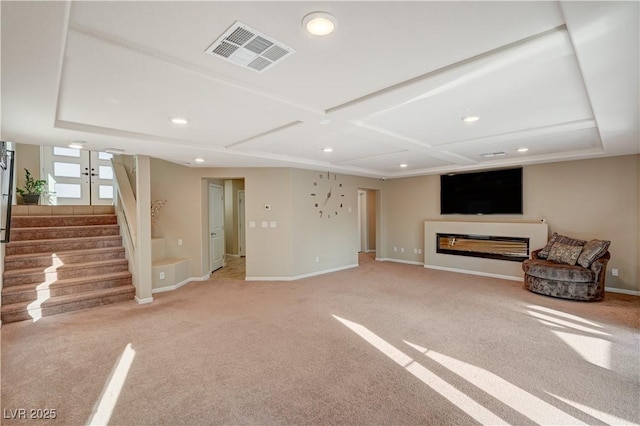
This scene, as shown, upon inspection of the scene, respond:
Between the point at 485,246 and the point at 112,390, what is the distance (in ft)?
22.2

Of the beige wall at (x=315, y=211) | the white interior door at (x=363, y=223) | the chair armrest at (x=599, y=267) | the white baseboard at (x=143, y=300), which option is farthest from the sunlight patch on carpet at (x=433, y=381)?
the white interior door at (x=363, y=223)

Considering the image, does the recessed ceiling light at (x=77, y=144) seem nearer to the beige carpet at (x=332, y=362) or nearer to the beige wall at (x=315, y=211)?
the beige wall at (x=315, y=211)

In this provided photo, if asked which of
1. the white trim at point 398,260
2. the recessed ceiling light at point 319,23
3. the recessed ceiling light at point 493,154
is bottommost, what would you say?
the white trim at point 398,260

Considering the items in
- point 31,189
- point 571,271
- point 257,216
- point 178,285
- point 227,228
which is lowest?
point 178,285

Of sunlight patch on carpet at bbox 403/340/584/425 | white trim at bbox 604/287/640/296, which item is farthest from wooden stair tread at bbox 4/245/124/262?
white trim at bbox 604/287/640/296

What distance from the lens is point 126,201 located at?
16.9 ft

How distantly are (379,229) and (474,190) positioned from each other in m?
2.73

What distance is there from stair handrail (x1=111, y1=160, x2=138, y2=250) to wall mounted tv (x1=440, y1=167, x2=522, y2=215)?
6537 millimetres

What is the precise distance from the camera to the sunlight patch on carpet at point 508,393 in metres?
2.05

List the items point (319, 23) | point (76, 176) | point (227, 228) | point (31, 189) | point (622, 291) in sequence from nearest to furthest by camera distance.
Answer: point (319, 23) → point (622, 291) → point (31, 189) → point (76, 176) → point (227, 228)

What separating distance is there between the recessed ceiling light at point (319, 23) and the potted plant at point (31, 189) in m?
7.89

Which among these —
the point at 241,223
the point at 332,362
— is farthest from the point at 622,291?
the point at 241,223

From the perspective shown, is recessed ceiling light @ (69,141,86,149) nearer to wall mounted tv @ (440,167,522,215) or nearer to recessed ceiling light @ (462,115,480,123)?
recessed ceiling light @ (462,115,480,123)

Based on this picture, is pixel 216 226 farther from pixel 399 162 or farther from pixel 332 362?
pixel 332 362
